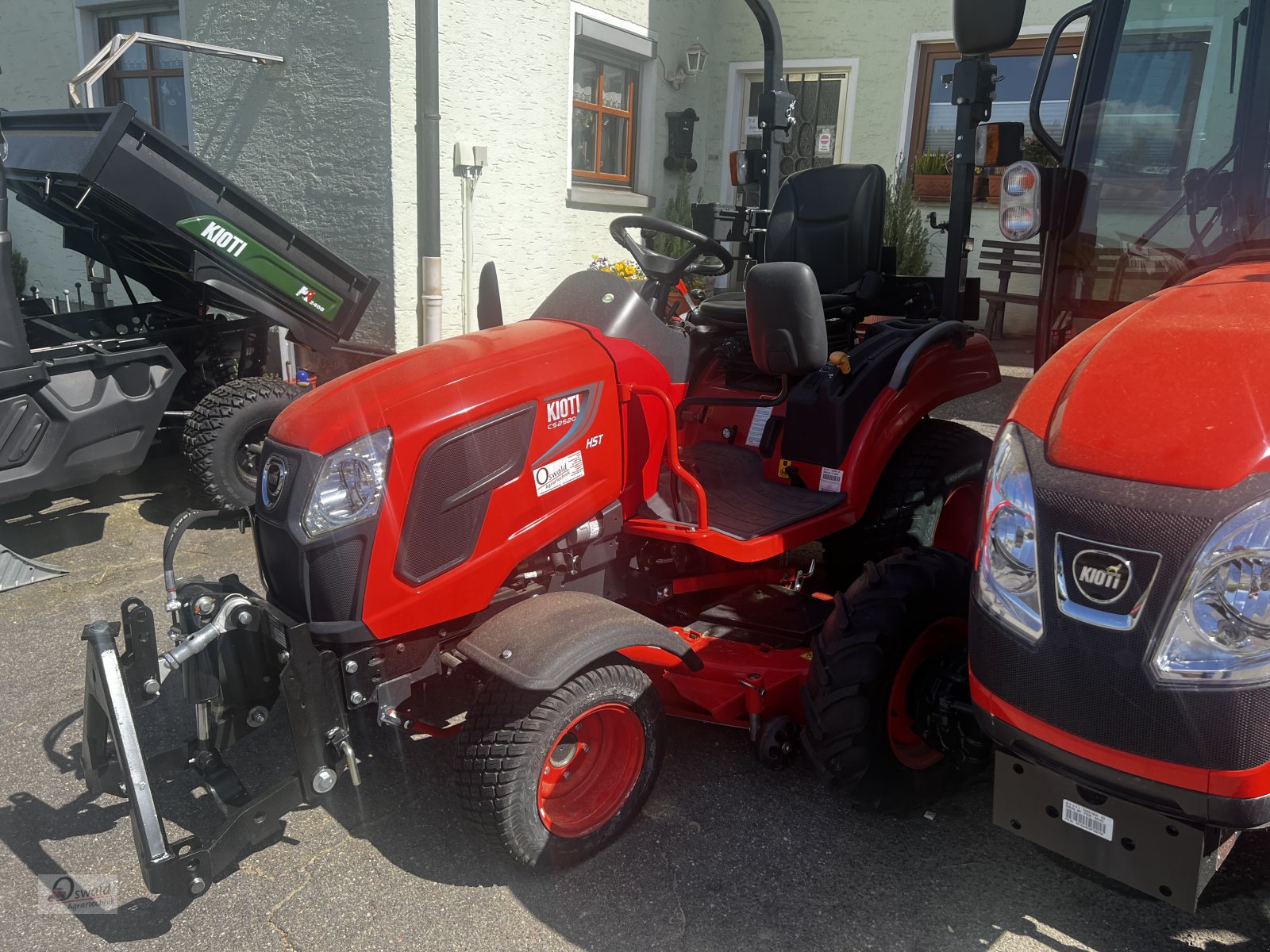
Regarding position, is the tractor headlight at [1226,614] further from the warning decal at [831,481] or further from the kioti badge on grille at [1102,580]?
the warning decal at [831,481]

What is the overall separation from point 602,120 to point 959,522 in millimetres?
6294

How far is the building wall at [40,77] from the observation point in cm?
867

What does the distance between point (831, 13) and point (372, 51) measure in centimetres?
477

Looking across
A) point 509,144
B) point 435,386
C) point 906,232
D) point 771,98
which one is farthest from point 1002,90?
point 435,386

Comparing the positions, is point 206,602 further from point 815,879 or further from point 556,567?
point 815,879

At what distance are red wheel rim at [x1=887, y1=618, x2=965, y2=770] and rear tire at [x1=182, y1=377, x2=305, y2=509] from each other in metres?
3.20

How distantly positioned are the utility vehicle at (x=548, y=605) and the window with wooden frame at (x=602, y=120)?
600cm

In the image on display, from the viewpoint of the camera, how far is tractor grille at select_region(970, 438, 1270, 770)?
1.46 metres

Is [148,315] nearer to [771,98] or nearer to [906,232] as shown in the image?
[771,98]

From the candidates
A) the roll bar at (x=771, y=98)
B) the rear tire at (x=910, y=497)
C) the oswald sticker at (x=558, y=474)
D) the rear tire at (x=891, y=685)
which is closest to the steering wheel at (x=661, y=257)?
the oswald sticker at (x=558, y=474)

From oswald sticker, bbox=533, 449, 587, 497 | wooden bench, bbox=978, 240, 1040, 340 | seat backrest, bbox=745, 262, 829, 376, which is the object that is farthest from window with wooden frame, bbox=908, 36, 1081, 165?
oswald sticker, bbox=533, 449, 587, 497

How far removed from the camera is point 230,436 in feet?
15.5

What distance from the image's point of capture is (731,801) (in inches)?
105

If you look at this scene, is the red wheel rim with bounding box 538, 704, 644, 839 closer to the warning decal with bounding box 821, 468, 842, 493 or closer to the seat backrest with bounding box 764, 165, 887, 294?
the warning decal with bounding box 821, 468, 842, 493
